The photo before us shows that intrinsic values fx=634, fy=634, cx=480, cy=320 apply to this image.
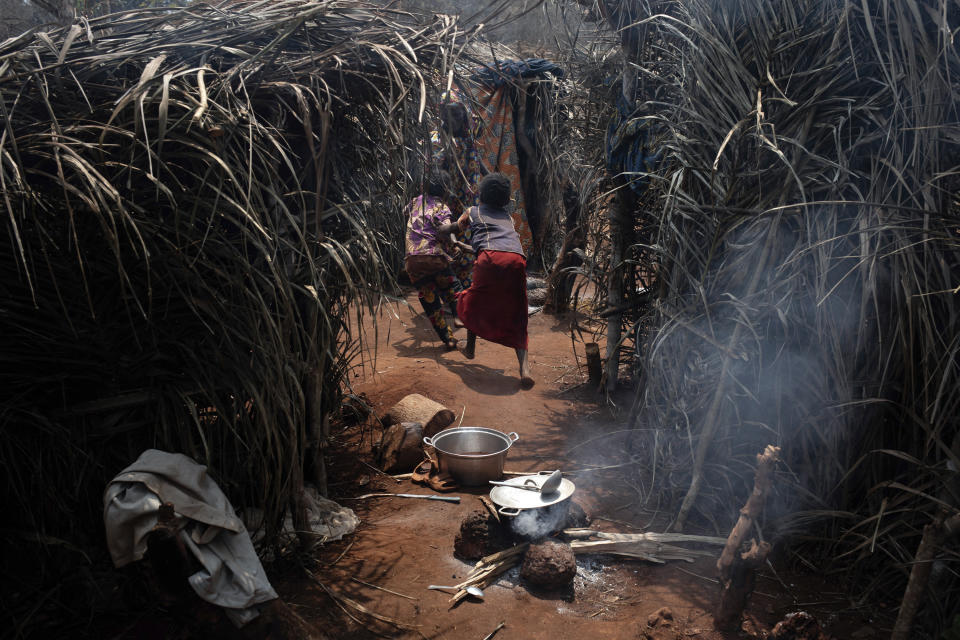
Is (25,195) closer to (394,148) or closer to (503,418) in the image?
(394,148)

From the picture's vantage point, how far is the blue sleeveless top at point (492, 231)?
5.51 m

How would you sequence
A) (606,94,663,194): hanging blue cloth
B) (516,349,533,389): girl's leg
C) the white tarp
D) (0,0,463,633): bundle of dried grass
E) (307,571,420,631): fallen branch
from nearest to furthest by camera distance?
the white tarp < (0,0,463,633): bundle of dried grass < (307,571,420,631): fallen branch < (606,94,663,194): hanging blue cloth < (516,349,533,389): girl's leg

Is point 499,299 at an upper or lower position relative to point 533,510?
upper

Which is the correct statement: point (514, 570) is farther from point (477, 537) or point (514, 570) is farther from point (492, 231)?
point (492, 231)

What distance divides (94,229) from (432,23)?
5.82 feet

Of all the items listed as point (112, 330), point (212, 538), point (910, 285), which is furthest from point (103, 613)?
point (910, 285)

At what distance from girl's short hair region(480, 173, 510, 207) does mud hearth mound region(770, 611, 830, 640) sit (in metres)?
4.03

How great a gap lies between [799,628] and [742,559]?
0.31 m

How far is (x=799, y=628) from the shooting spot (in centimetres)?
243

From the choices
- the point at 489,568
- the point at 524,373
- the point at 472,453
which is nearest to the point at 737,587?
the point at 489,568

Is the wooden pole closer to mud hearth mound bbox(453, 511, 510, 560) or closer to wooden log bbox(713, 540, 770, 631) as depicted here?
wooden log bbox(713, 540, 770, 631)

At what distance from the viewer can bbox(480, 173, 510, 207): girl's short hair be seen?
18.3ft

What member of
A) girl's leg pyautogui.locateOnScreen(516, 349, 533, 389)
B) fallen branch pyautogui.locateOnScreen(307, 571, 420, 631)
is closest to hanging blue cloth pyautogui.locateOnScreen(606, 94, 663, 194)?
girl's leg pyautogui.locateOnScreen(516, 349, 533, 389)

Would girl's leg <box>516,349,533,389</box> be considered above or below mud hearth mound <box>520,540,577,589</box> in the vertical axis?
below
